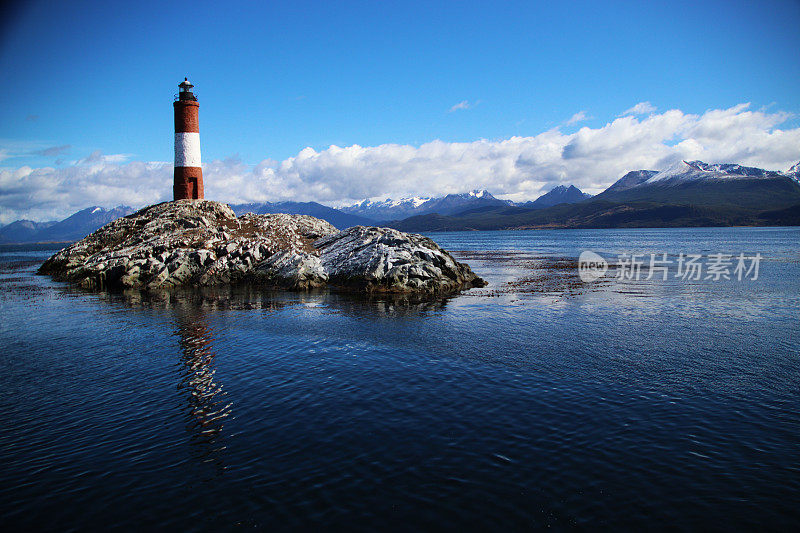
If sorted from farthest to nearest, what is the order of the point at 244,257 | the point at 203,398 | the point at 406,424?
1. the point at 244,257
2. the point at 203,398
3. the point at 406,424

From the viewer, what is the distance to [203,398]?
1781 cm

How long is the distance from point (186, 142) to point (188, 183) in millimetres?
6245

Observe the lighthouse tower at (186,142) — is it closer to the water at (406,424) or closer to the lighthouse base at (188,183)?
the lighthouse base at (188,183)

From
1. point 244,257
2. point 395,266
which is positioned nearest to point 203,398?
point 395,266

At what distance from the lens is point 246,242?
201 feet

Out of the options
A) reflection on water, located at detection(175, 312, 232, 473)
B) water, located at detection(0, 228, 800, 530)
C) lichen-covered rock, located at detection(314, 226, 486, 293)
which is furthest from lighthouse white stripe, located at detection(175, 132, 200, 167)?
reflection on water, located at detection(175, 312, 232, 473)

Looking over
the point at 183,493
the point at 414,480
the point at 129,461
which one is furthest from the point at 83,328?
the point at 414,480

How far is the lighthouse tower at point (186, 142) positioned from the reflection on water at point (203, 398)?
50213 mm

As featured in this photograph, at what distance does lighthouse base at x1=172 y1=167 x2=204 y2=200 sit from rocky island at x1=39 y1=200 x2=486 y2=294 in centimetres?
248

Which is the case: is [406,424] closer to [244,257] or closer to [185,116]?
[244,257]

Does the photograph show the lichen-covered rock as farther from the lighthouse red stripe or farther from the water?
the lighthouse red stripe

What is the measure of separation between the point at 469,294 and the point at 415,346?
19.8 m

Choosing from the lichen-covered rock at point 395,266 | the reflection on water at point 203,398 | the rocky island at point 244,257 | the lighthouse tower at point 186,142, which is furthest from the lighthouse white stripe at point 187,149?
the reflection on water at point 203,398

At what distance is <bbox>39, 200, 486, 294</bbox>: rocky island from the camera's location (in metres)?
49.4
